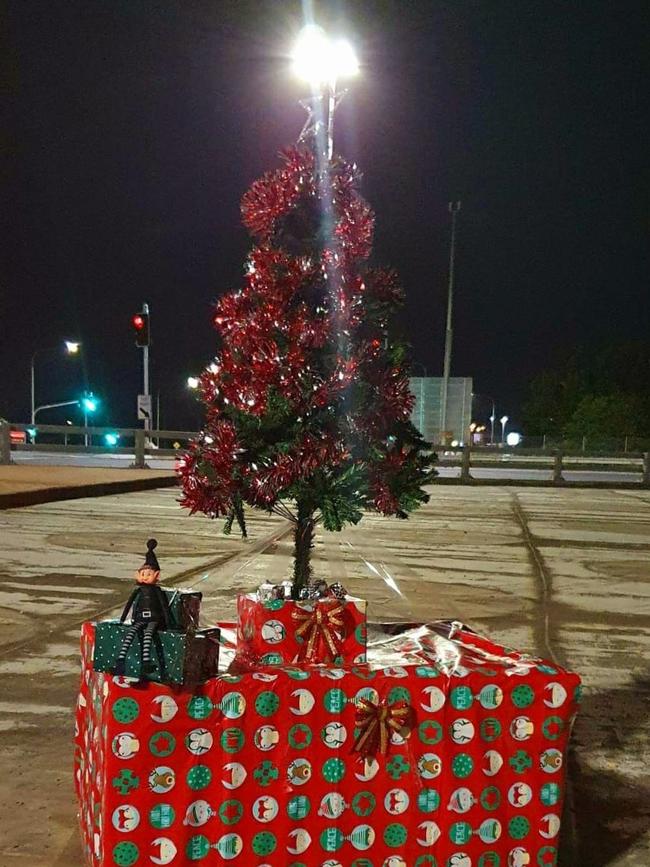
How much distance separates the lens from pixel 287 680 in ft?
8.41

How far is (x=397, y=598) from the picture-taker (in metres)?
7.35

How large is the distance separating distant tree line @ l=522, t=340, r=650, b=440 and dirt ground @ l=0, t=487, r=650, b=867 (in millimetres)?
56848

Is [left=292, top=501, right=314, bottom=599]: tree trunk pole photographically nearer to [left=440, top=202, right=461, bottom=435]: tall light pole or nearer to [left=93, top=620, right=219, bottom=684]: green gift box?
[left=93, top=620, right=219, bottom=684]: green gift box

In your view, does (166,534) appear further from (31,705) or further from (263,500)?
(263,500)

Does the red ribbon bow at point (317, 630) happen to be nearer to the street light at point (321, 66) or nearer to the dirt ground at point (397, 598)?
the dirt ground at point (397, 598)

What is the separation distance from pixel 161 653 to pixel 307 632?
680 mm

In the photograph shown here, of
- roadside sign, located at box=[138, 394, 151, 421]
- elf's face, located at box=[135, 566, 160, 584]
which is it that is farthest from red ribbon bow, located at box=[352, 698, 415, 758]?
roadside sign, located at box=[138, 394, 151, 421]

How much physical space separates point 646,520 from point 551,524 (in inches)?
94.1

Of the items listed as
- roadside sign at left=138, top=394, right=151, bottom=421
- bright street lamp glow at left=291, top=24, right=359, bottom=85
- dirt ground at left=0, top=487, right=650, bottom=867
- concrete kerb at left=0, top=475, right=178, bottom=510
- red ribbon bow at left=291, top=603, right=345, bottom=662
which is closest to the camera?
red ribbon bow at left=291, top=603, right=345, bottom=662

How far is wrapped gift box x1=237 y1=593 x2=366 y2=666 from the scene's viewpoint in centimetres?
298

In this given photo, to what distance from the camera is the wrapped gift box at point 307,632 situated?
2.98 meters

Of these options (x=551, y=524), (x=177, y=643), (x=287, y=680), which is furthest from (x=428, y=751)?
(x=551, y=524)

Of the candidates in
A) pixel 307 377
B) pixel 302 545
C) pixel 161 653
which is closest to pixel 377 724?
pixel 161 653

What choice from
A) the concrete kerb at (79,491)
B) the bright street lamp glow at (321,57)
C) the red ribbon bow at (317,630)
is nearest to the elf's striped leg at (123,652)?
the red ribbon bow at (317,630)
